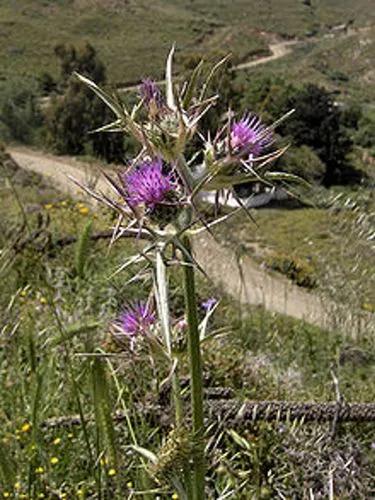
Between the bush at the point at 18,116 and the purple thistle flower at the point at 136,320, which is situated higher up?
the purple thistle flower at the point at 136,320

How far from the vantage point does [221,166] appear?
4.81 feet

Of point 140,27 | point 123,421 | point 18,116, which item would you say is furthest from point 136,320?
point 140,27

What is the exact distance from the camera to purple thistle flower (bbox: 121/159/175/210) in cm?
148

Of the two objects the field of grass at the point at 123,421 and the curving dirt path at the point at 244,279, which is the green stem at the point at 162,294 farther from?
the curving dirt path at the point at 244,279

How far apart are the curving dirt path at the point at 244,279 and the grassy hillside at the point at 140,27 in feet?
142

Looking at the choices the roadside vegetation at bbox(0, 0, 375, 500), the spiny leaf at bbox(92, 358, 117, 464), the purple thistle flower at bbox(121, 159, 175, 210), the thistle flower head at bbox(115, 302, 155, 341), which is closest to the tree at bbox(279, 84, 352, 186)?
the roadside vegetation at bbox(0, 0, 375, 500)

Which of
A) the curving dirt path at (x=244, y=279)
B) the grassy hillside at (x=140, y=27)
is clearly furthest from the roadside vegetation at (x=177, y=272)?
the grassy hillside at (x=140, y=27)

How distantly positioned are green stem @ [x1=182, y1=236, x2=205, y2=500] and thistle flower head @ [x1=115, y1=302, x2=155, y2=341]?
0.22 meters

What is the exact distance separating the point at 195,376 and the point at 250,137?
53 centimetres

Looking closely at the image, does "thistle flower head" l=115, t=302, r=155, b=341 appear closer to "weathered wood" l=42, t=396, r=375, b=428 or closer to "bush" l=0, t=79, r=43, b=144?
"weathered wood" l=42, t=396, r=375, b=428

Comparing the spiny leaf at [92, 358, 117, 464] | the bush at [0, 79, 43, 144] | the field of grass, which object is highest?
the spiny leaf at [92, 358, 117, 464]

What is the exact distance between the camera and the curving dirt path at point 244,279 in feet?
15.6

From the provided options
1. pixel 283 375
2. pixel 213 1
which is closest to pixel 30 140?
pixel 283 375

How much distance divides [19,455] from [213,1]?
167m
